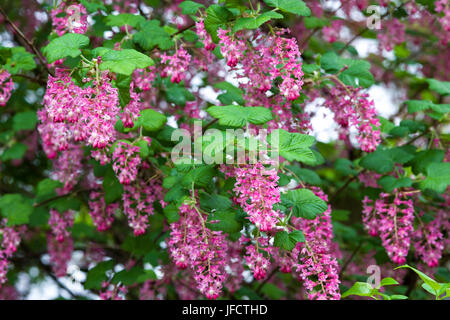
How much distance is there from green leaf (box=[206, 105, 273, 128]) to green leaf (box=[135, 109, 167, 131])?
0.44 m

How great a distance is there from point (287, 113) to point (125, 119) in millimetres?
894

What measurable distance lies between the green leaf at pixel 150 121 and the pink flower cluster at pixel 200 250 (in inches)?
20.9

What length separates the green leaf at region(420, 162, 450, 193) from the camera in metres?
2.53

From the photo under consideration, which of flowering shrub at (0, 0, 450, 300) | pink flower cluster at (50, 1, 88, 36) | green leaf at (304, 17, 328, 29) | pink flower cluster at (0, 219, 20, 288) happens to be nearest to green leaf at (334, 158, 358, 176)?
flowering shrub at (0, 0, 450, 300)

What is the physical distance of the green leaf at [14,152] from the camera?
155 inches

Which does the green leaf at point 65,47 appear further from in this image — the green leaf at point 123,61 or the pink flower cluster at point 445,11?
the pink flower cluster at point 445,11

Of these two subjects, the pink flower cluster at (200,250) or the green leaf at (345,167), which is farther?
the green leaf at (345,167)

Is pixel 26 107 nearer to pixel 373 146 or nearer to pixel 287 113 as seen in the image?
pixel 287 113

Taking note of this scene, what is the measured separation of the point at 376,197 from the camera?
9.37 ft

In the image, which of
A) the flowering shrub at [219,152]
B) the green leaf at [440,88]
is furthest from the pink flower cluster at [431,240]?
the green leaf at [440,88]

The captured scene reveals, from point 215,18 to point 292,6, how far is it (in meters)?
0.35

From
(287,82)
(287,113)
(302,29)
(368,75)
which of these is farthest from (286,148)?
(302,29)

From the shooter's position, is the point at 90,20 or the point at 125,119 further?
the point at 90,20
